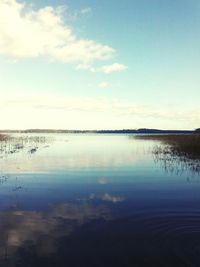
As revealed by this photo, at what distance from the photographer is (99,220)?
34.2 ft

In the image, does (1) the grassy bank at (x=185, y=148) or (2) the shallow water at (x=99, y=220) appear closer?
(2) the shallow water at (x=99, y=220)

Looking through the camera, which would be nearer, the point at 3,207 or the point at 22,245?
the point at 22,245

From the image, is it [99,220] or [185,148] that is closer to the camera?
[99,220]

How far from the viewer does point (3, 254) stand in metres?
7.55

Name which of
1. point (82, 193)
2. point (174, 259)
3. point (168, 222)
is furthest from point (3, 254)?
point (82, 193)

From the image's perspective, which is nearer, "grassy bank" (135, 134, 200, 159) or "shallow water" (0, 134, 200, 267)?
"shallow water" (0, 134, 200, 267)

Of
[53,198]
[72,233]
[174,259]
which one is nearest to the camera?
[174,259]

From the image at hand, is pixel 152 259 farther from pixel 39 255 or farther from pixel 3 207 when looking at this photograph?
pixel 3 207

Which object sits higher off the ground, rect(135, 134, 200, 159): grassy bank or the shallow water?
rect(135, 134, 200, 159): grassy bank

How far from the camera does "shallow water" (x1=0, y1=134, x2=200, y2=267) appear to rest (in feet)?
24.7

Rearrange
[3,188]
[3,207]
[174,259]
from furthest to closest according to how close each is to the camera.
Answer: [3,188] → [3,207] → [174,259]

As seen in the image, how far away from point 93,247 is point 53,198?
588cm

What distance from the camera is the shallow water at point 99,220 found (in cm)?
753

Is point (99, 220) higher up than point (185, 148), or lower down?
lower down
